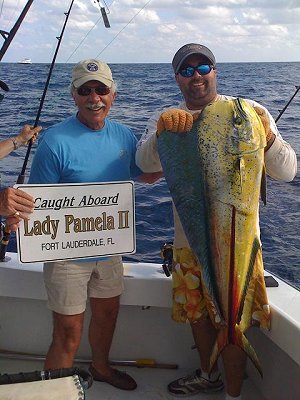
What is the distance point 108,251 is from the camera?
2738 millimetres

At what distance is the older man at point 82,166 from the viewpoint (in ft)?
8.40

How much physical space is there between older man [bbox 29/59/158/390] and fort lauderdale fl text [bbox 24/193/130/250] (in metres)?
0.10

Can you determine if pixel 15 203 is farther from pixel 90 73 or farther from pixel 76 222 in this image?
pixel 90 73

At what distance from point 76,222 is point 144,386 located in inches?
46.5

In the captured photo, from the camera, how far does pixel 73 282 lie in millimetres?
2668

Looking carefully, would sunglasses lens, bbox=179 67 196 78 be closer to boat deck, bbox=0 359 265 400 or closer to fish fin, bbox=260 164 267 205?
fish fin, bbox=260 164 267 205

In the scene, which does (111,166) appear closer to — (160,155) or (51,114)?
(160,155)

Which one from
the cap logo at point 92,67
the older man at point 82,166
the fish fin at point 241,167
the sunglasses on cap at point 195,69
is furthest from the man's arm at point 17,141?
the fish fin at point 241,167

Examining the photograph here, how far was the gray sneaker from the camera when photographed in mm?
2990

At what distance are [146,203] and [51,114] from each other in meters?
9.09

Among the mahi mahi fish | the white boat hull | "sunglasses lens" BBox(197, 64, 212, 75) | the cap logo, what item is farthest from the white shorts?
"sunglasses lens" BBox(197, 64, 212, 75)

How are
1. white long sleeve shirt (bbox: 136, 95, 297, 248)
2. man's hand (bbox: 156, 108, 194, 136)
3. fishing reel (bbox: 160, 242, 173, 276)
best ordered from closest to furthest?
man's hand (bbox: 156, 108, 194, 136) → white long sleeve shirt (bbox: 136, 95, 297, 248) → fishing reel (bbox: 160, 242, 173, 276)

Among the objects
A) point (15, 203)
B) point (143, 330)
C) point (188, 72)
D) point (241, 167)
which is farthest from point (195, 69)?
point (143, 330)

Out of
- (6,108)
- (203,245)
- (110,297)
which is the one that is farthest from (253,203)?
(6,108)
